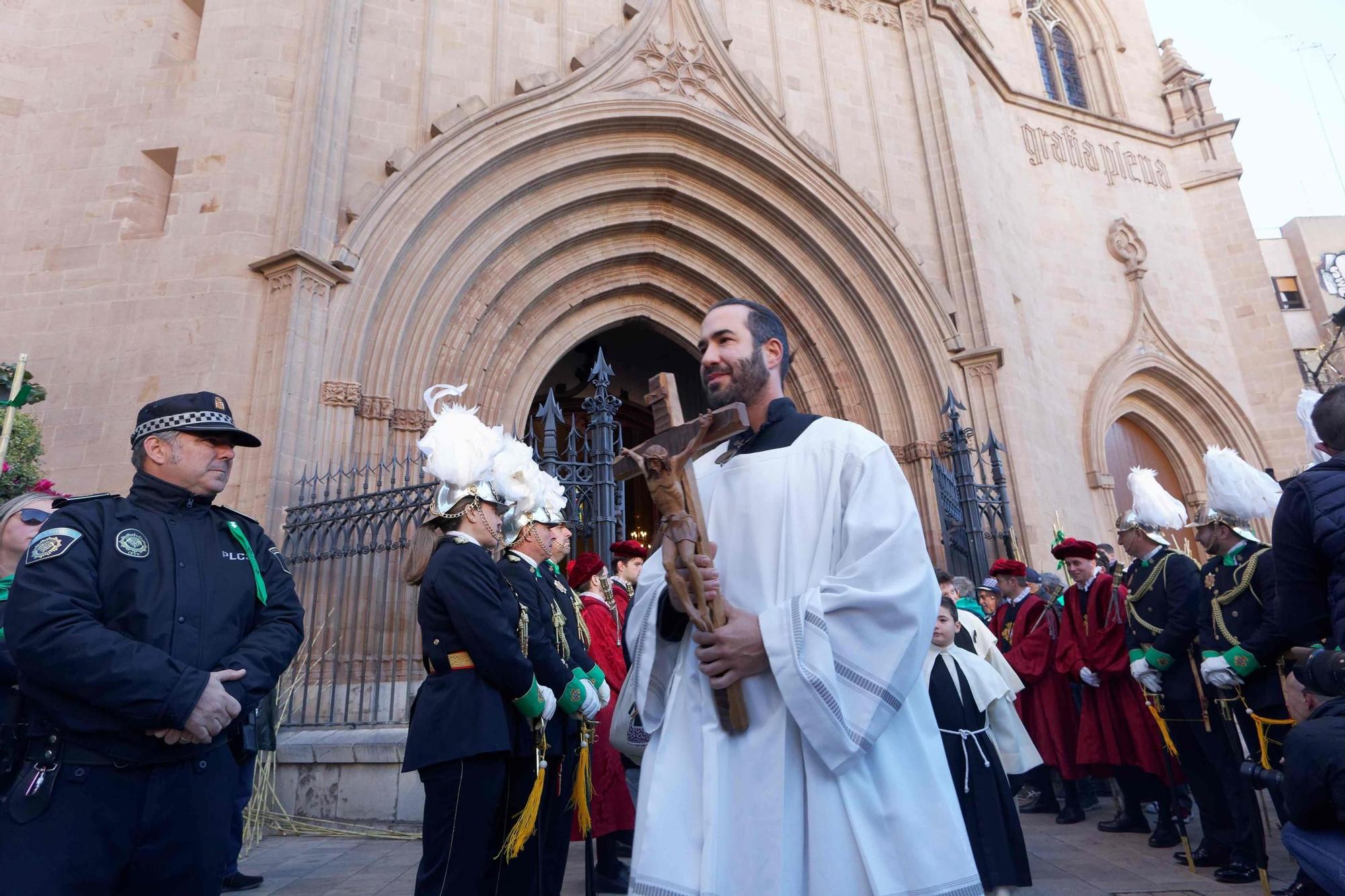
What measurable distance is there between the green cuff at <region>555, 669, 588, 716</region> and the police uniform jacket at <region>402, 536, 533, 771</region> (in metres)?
0.29

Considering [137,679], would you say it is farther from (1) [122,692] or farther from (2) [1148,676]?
(2) [1148,676]

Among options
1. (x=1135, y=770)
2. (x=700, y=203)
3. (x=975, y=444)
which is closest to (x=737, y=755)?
(x=1135, y=770)

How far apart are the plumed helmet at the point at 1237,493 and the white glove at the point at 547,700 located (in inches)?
150

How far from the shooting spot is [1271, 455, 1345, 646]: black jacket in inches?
99.4

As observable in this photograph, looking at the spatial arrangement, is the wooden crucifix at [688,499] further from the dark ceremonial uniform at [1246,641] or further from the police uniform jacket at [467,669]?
the dark ceremonial uniform at [1246,641]

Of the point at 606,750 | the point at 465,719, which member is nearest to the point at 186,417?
the point at 465,719

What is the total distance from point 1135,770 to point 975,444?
6.17 m

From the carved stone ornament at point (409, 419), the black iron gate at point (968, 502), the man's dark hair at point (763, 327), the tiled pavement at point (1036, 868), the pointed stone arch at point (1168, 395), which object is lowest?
the tiled pavement at point (1036, 868)

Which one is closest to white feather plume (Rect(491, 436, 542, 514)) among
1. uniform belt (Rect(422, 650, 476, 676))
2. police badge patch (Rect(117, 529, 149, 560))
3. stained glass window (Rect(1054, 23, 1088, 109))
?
uniform belt (Rect(422, 650, 476, 676))

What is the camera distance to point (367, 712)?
699cm

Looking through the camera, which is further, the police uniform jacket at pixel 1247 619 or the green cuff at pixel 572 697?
the police uniform jacket at pixel 1247 619

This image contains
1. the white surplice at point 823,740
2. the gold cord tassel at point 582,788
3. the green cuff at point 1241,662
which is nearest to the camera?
the white surplice at point 823,740

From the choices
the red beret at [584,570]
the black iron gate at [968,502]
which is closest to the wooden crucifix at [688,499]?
the red beret at [584,570]

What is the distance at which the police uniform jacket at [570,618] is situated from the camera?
402 centimetres
